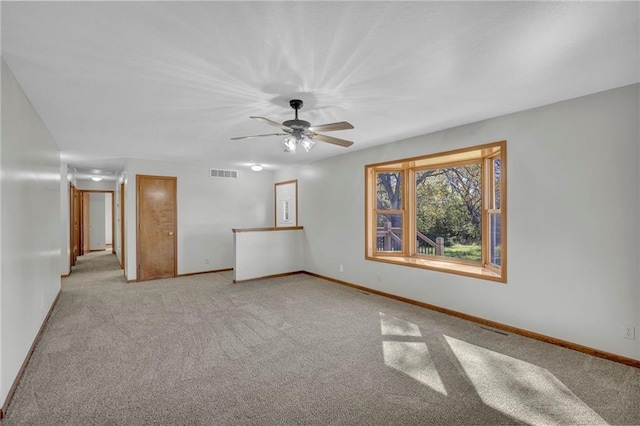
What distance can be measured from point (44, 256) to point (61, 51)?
109 inches

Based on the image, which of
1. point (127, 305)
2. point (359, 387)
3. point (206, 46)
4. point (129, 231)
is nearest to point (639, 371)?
point (359, 387)

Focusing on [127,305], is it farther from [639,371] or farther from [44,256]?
[639,371]

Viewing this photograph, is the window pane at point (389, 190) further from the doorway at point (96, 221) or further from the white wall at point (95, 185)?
the doorway at point (96, 221)

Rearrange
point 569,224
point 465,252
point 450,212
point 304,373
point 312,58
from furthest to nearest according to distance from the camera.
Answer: point 450,212, point 465,252, point 569,224, point 304,373, point 312,58

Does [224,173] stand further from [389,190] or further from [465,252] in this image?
[465,252]

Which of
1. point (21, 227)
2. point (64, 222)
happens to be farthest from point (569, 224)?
point (64, 222)

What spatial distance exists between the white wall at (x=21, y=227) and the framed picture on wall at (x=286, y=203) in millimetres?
4350

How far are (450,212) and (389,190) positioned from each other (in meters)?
1.07

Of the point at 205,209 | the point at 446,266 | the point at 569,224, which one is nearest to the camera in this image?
the point at 569,224

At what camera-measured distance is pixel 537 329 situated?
10.6 feet

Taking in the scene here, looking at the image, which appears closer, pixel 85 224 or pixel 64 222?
pixel 64 222

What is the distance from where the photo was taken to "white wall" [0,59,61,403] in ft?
7.19

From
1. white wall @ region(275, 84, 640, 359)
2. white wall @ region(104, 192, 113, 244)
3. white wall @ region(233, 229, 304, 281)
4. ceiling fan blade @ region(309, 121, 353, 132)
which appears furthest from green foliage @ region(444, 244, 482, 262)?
white wall @ region(104, 192, 113, 244)

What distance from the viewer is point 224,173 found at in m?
7.18
